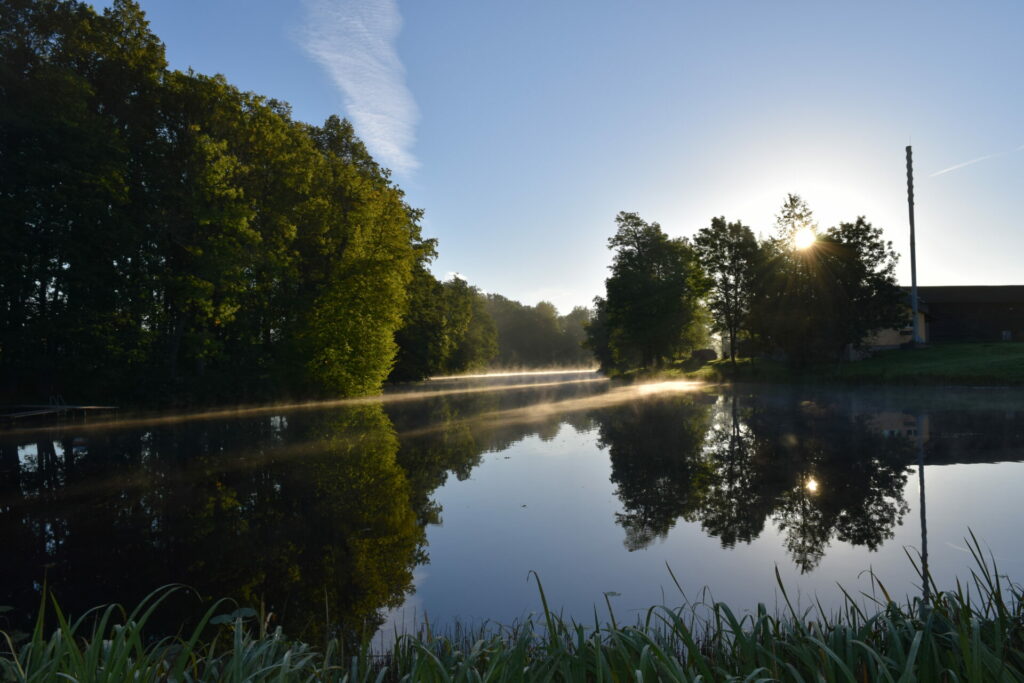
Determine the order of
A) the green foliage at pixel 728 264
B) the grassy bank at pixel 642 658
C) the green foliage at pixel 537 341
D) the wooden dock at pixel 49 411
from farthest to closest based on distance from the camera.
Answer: the green foliage at pixel 537 341, the green foliage at pixel 728 264, the wooden dock at pixel 49 411, the grassy bank at pixel 642 658

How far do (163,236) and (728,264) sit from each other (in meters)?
40.2

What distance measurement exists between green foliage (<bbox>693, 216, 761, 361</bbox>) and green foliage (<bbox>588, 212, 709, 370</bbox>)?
1332 millimetres

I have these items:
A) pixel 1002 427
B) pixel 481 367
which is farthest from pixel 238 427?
pixel 481 367

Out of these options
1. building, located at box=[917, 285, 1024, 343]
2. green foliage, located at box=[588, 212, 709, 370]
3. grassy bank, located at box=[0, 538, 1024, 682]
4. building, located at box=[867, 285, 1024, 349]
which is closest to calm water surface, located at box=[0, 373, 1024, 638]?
grassy bank, located at box=[0, 538, 1024, 682]

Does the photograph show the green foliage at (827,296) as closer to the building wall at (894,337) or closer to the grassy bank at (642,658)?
the building wall at (894,337)

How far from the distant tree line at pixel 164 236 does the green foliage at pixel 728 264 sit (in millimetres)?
26007

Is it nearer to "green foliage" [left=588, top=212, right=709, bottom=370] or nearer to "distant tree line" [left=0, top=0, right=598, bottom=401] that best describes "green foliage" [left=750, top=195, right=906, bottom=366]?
"green foliage" [left=588, top=212, right=709, bottom=370]

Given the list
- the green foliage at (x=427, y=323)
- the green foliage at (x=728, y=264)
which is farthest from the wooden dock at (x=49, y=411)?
the green foliage at (x=728, y=264)

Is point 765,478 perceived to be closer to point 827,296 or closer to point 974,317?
point 827,296

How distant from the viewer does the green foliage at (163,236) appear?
26359 mm

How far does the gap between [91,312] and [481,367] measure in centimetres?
7492

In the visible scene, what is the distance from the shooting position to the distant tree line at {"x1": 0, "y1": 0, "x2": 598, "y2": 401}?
26359 mm

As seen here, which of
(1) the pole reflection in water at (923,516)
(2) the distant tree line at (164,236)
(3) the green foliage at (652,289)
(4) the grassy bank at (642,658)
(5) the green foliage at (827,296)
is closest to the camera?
(4) the grassy bank at (642,658)

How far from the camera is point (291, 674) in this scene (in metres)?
3.21
